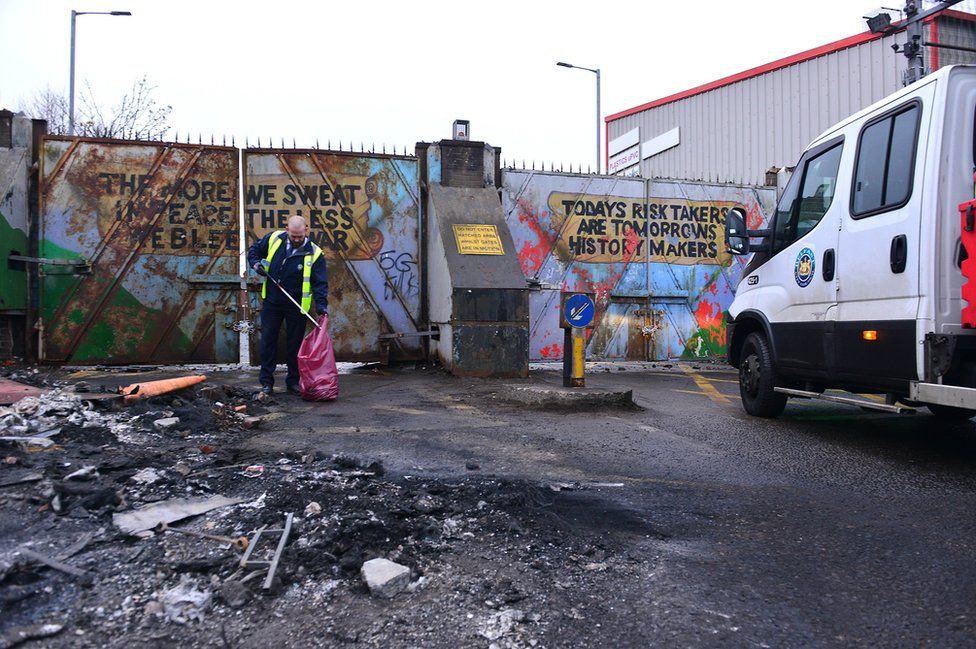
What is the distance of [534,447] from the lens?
490cm

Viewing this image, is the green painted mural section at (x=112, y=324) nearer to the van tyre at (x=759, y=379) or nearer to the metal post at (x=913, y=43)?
the van tyre at (x=759, y=379)

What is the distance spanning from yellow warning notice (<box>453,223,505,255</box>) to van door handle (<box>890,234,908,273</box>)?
5.50m

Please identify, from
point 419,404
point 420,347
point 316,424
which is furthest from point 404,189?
point 316,424

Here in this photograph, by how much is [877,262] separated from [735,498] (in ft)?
→ 6.93

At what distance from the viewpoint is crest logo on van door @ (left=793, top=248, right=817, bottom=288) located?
5.45m

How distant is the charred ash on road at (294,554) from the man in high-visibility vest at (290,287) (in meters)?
3.19

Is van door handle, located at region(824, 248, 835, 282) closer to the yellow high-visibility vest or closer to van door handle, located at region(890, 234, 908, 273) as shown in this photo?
van door handle, located at region(890, 234, 908, 273)

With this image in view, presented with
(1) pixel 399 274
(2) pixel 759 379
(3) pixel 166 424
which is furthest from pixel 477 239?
(3) pixel 166 424

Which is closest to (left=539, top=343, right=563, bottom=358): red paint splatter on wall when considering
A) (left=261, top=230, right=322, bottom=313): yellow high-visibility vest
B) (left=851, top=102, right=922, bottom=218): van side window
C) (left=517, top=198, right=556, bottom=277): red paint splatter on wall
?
(left=517, top=198, right=556, bottom=277): red paint splatter on wall

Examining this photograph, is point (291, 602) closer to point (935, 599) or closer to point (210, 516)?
point (210, 516)

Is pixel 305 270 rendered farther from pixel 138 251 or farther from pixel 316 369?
pixel 138 251

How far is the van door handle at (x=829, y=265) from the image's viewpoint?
518cm

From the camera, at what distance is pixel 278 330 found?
24.1ft

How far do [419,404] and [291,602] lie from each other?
4598 mm
